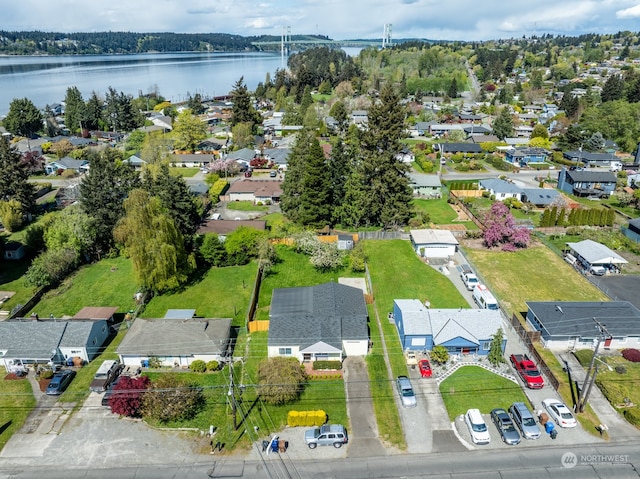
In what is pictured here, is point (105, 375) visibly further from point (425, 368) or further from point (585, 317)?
point (585, 317)

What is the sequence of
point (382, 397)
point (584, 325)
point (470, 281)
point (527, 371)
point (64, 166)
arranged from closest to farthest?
point (382, 397)
point (527, 371)
point (584, 325)
point (470, 281)
point (64, 166)

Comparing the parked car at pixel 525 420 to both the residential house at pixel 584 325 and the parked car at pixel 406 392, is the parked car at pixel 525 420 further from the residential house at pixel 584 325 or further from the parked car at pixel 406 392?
the residential house at pixel 584 325

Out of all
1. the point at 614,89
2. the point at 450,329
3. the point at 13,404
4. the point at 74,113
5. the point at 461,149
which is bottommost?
the point at 13,404

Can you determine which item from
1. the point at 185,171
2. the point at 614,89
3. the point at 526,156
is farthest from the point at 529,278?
the point at 614,89

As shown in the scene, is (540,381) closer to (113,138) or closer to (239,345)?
(239,345)

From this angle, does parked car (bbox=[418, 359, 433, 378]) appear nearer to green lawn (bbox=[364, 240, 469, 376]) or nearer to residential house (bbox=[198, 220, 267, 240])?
green lawn (bbox=[364, 240, 469, 376])

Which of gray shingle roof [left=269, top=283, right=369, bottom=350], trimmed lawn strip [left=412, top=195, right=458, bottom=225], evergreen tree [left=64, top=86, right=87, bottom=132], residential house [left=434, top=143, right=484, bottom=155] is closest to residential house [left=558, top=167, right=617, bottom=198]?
trimmed lawn strip [left=412, top=195, right=458, bottom=225]
